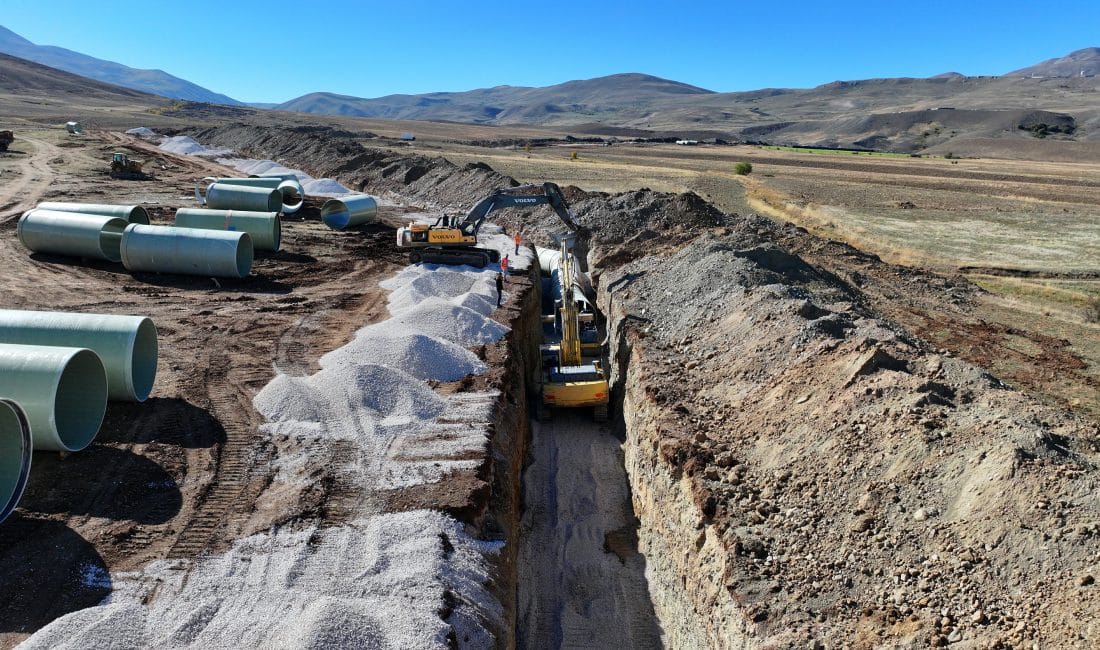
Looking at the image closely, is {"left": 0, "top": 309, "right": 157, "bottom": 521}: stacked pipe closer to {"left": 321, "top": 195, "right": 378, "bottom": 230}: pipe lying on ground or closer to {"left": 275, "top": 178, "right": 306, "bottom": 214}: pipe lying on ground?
{"left": 321, "top": 195, "right": 378, "bottom": 230}: pipe lying on ground

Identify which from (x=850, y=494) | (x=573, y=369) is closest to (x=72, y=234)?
(x=573, y=369)

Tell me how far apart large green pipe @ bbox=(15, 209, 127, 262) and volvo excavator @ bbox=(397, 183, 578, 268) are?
9.93m

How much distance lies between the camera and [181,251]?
21.5 meters

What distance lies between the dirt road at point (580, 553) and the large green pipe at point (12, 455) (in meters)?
7.82

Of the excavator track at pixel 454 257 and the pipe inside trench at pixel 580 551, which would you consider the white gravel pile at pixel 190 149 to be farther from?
the pipe inside trench at pixel 580 551

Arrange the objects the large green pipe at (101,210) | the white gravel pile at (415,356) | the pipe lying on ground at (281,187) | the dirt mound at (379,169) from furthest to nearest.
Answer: the dirt mound at (379,169), the pipe lying on ground at (281,187), the large green pipe at (101,210), the white gravel pile at (415,356)

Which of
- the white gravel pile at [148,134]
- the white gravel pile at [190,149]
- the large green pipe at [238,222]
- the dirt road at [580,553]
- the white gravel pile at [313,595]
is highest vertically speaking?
the white gravel pile at [148,134]

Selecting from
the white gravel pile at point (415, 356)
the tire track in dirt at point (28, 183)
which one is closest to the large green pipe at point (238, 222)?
the tire track in dirt at point (28, 183)

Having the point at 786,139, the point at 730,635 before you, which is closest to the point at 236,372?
the point at 730,635

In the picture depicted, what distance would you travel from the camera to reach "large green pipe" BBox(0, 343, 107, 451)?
34.1 ft

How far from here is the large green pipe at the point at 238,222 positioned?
25.2 m

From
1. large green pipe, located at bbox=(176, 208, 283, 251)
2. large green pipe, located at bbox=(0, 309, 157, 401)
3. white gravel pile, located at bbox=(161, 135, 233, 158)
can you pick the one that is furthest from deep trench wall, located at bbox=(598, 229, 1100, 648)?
white gravel pile, located at bbox=(161, 135, 233, 158)

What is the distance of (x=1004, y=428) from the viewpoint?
360 inches

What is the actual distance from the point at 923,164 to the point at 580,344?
71.0 metres
